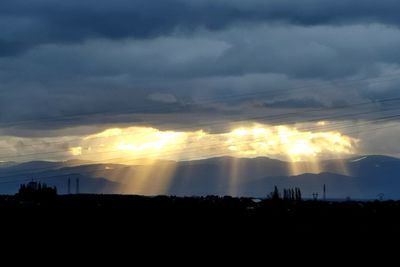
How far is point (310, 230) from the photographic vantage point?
306 ft

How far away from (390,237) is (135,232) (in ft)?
83.1

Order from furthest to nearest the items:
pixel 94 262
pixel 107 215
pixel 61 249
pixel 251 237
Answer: pixel 107 215 < pixel 251 237 < pixel 61 249 < pixel 94 262

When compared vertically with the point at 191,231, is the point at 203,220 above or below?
above

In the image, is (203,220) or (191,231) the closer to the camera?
(191,231)

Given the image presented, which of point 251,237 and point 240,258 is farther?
point 251,237

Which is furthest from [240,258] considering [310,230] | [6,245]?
[310,230]

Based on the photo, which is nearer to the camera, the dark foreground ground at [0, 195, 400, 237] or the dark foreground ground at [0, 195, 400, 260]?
the dark foreground ground at [0, 195, 400, 260]

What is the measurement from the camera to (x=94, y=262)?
63562 mm

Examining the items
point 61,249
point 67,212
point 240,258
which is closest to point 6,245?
point 61,249

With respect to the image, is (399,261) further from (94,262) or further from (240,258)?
(94,262)

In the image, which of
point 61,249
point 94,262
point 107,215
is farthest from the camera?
point 107,215

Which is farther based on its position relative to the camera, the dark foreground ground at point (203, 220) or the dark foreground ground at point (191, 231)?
the dark foreground ground at point (203, 220)

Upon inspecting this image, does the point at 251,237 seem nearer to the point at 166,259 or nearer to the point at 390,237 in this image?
the point at 390,237

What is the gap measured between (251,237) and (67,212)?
158ft
